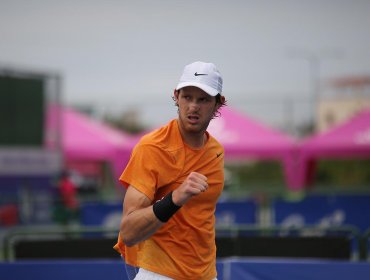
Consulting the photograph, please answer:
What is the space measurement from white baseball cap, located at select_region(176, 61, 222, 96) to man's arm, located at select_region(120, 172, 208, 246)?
0.51 m

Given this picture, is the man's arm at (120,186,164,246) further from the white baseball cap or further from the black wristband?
the white baseball cap

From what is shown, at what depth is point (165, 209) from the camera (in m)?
4.05

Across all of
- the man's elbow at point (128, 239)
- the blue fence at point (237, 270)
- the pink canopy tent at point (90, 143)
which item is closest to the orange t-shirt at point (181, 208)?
the man's elbow at point (128, 239)

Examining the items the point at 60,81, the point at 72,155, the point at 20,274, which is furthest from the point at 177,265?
the point at 72,155

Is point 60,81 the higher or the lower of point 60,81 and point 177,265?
the higher

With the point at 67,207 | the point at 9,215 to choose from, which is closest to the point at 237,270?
the point at 67,207

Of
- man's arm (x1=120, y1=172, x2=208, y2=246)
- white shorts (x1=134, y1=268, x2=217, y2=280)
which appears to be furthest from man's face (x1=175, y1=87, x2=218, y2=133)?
white shorts (x1=134, y1=268, x2=217, y2=280)

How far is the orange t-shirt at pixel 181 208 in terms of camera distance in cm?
428

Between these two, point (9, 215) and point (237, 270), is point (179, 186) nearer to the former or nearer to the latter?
point (237, 270)

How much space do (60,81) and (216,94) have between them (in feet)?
57.1

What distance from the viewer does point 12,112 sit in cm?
A: 2052

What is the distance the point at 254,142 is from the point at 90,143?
15.5 feet

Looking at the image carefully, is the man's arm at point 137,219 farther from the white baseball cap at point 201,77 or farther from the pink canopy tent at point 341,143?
the pink canopy tent at point 341,143

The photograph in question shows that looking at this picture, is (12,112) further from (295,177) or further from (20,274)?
(20,274)
